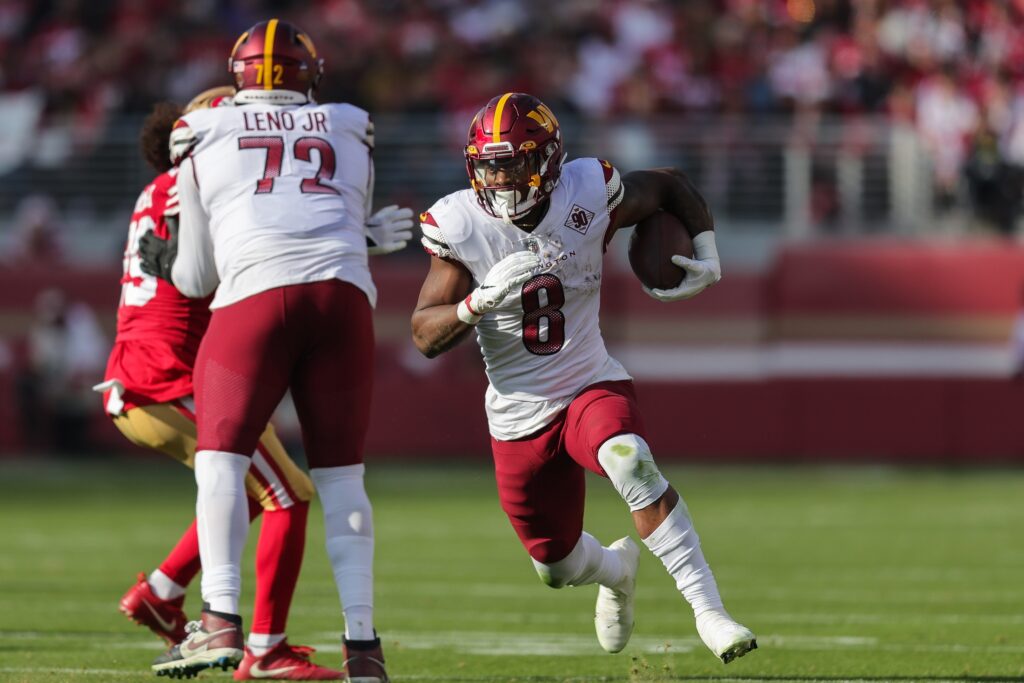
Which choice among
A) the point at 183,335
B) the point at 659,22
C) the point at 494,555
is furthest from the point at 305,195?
the point at 659,22

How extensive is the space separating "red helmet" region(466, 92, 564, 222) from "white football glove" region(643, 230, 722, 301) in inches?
17.8

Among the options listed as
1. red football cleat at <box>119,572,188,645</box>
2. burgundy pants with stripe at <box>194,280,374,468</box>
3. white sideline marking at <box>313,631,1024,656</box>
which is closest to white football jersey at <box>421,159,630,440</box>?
burgundy pants with stripe at <box>194,280,374,468</box>

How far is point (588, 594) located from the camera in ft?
26.9

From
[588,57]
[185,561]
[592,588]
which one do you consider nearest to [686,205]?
[185,561]

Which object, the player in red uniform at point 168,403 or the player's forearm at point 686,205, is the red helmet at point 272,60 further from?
the player's forearm at point 686,205

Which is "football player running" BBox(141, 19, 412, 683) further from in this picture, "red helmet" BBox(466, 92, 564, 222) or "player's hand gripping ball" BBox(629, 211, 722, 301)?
"player's hand gripping ball" BBox(629, 211, 722, 301)

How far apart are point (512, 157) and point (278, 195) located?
0.71 meters

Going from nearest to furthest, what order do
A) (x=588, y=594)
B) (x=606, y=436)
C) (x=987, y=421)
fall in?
(x=606, y=436) → (x=588, y=594) → (x=987, y=421)

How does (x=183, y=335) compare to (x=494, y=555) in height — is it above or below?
above

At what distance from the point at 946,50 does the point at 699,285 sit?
1293 cm

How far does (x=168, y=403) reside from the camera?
570cm

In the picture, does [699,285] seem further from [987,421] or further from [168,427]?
[987,421]

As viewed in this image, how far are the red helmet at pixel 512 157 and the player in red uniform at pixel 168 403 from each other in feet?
3.43

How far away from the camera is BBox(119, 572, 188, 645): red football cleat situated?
5.67 meters
